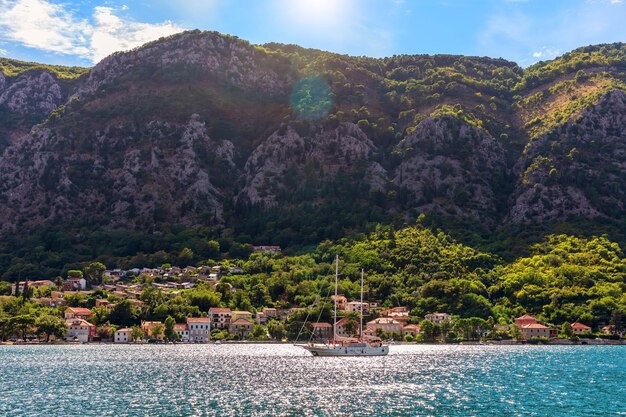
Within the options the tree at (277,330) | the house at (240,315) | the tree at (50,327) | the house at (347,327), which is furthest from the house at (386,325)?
the tree at (50,327)

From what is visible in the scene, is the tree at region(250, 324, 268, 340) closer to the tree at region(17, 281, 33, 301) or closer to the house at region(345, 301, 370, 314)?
the house at region(345, 301, 370, 314)

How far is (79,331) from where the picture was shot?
169 meters

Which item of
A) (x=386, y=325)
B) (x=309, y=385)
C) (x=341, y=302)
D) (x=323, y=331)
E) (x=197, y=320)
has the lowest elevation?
(x=309, y=385)

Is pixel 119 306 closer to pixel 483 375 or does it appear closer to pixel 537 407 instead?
pixel 483 375

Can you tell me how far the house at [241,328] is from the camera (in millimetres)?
177500

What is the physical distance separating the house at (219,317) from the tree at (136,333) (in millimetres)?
19073

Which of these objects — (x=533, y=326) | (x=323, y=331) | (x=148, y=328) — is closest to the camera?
(x=533, y=326)

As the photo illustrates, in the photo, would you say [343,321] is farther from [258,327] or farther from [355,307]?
[258,327]

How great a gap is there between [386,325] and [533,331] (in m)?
34.7

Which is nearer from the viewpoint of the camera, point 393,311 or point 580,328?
point 580,328

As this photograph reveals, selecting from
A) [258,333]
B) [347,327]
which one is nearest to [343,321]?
[347,327]

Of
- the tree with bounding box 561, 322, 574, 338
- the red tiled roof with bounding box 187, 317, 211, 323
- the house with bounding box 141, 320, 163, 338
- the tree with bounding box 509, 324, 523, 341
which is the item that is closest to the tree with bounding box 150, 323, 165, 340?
the house with bounding box 141, 320, 163, 338

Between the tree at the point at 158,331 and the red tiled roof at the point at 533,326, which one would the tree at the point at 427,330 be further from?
the tree at the point at 158,331

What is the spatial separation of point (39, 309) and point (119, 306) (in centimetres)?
2240
